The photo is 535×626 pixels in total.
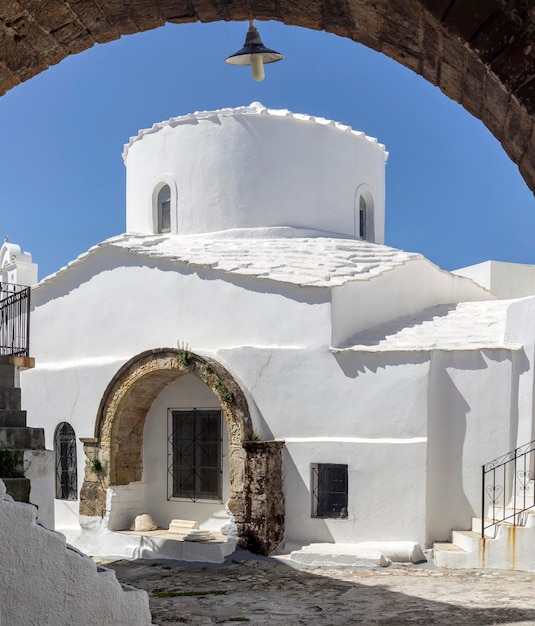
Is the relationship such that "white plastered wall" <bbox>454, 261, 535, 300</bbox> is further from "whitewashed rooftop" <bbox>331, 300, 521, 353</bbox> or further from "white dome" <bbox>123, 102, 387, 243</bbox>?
"white dome" <bbox>123, 102, 387, 243</bbox>

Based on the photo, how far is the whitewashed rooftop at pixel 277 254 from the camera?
14125mm

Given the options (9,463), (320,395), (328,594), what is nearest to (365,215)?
(320,395)

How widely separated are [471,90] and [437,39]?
0.87ft

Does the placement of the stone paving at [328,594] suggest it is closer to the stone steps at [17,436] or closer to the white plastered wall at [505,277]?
the stone steps at [17,436]

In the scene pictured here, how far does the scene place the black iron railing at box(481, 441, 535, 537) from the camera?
12.2m

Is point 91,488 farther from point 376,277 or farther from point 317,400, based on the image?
point 376,277

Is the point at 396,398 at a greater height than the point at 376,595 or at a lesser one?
greater

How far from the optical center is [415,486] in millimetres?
12352

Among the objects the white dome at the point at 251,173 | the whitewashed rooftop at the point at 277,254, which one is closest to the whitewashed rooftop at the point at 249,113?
the white dome at the point at 251,173

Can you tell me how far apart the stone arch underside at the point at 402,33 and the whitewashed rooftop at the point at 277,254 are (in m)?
9.92

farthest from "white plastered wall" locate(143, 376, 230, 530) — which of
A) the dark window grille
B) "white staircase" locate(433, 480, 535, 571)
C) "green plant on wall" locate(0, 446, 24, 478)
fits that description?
the dark window grille

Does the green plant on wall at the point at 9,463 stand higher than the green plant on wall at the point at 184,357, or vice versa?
the green plant on wall at the point at 184,357

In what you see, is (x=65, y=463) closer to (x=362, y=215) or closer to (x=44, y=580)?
(x=362, y=215)

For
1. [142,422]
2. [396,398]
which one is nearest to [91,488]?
[142,422]
